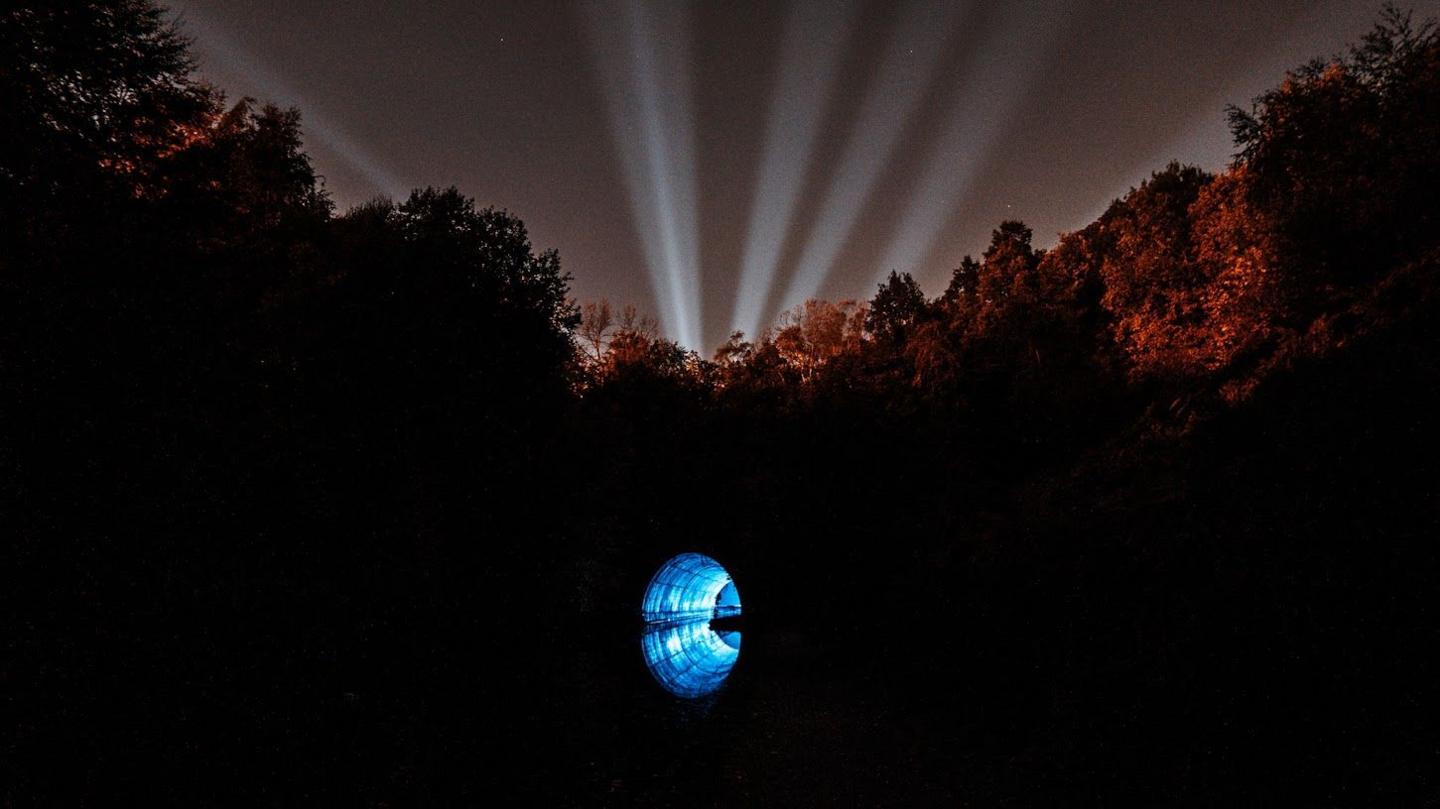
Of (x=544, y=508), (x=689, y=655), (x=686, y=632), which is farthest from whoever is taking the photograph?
(x=686, y=632)

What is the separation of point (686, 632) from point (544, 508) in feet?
60.6

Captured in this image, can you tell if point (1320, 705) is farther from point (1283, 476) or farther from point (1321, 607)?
point (1283, 476)

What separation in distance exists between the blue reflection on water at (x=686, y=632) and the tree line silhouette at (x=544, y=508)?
2982mm

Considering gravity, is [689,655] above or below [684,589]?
below

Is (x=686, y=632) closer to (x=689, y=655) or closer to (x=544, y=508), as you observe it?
(x=689, y=655)

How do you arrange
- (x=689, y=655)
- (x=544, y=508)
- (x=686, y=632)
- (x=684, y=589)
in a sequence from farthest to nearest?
(x=684, y=589), (x=686, y=632), (x=689, y=655), (x=544, y=508)

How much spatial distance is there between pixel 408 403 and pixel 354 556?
609cm

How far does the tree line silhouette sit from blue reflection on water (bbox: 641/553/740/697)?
2.98 meters

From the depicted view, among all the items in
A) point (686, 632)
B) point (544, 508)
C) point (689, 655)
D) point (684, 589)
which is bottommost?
point (689, 655)

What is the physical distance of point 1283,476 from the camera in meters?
12.5

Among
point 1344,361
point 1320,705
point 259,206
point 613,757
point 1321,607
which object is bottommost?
point 613,757

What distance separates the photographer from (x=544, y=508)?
25.7 meters

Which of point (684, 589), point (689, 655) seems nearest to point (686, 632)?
point (684, 589)

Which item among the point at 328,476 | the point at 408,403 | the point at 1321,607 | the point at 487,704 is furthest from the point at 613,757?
the point at 408,403
